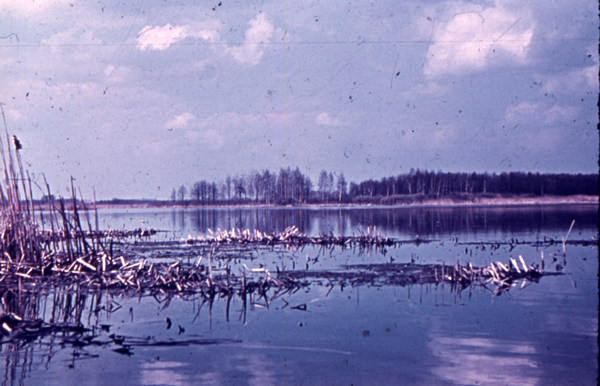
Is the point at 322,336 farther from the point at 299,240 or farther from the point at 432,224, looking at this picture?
the point at 432,224

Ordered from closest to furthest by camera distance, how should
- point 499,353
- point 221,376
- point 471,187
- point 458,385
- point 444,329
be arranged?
→ point 458,385 < point 221,376 < point 499,353 < point 444,329 < point 471,187

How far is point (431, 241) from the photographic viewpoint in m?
26.2

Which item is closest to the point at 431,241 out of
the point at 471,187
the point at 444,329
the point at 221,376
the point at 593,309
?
the point at 593,309

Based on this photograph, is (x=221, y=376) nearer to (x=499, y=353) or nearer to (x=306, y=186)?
(x=499, y=353)

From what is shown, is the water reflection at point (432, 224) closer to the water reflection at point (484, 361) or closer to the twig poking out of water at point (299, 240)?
the twig poking out of water at point (299, 240)

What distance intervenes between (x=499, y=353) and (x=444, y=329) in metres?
1.47

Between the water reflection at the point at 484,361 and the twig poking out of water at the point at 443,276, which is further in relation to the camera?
the twig poking out of water at the point at 443,276

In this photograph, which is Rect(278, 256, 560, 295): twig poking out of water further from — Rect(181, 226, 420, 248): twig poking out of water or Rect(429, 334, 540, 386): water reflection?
Rect(181, 226, 420, 248): twig poking out of water

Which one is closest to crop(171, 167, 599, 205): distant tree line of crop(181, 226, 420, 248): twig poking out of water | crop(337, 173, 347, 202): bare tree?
crop(337, 173, 347, 202): bare tree

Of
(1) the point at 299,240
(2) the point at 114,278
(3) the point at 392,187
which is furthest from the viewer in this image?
(3) the point at 392,187

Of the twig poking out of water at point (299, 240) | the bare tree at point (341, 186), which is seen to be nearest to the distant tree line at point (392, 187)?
the bare tree at point (341, 186)

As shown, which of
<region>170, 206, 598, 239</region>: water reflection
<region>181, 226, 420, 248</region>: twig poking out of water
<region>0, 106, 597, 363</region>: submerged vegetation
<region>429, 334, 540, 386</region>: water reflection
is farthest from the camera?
<region>170, 206, 598, 239</region>: water reflection

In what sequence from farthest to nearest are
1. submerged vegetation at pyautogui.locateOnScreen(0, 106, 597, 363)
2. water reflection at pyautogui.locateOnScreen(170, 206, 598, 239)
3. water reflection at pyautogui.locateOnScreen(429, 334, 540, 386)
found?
water reflection at pyautogui.locateOnScreen(170, 206, 598, 239) → submerged vegetation at pyautogui.locateOnScreen(0, 106, 597, 363) → water reflection at pyautogui.locateOnScreen(429, 334, 540, 386)

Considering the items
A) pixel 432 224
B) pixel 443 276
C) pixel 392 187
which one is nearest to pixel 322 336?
pixel 443 276
